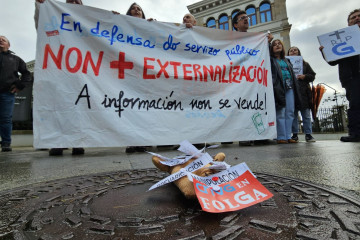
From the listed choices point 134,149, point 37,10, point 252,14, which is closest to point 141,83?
point 134,149

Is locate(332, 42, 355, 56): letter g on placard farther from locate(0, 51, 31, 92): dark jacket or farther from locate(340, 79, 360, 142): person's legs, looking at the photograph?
locate(0, 51, 31, 92): dark jacket

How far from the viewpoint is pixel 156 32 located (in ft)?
9.93

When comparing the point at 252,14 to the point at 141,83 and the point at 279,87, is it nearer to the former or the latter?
the point at 279,87

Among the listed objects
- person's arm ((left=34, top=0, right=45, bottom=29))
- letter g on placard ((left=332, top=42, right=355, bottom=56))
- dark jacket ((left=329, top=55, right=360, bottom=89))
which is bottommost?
dark jacket ((left=329, top=55, right=360, bottom=89))

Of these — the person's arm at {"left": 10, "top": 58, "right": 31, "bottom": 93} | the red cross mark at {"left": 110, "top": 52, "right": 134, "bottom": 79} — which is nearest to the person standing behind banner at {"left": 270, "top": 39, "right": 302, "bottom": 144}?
the red cross mark at {"left": 110, "top": 52, "right": 134, "bottom": 79}

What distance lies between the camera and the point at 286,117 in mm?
3631

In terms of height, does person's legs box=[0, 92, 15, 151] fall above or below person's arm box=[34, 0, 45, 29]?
below

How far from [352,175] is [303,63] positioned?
352cm

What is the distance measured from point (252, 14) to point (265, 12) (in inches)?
42.1

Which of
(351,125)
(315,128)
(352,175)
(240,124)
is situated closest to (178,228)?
(352,175)

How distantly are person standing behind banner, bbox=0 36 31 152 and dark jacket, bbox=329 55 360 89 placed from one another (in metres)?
4.76

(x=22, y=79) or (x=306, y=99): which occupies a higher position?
(x=22, y=79)

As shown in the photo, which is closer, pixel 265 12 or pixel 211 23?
pixel 265 12

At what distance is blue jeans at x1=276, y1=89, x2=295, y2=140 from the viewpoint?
3547mm
